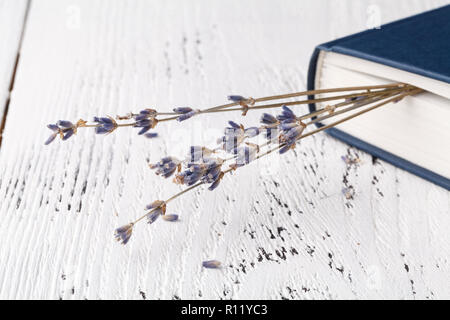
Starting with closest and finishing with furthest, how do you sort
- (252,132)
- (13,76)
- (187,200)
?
(252,132), (187,200), (13,76)

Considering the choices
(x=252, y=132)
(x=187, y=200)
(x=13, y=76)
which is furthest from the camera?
(x=13, y=76)

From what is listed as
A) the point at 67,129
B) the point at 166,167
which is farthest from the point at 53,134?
the point at 166,167

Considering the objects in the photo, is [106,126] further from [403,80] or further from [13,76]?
[13,76]

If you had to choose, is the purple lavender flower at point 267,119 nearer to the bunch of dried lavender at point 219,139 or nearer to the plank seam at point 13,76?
the bunch of dried lavender at point 219,139

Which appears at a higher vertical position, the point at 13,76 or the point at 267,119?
the point at 13,76

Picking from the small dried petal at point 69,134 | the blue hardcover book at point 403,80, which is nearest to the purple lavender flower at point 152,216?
the small dried petal at point 69,134
